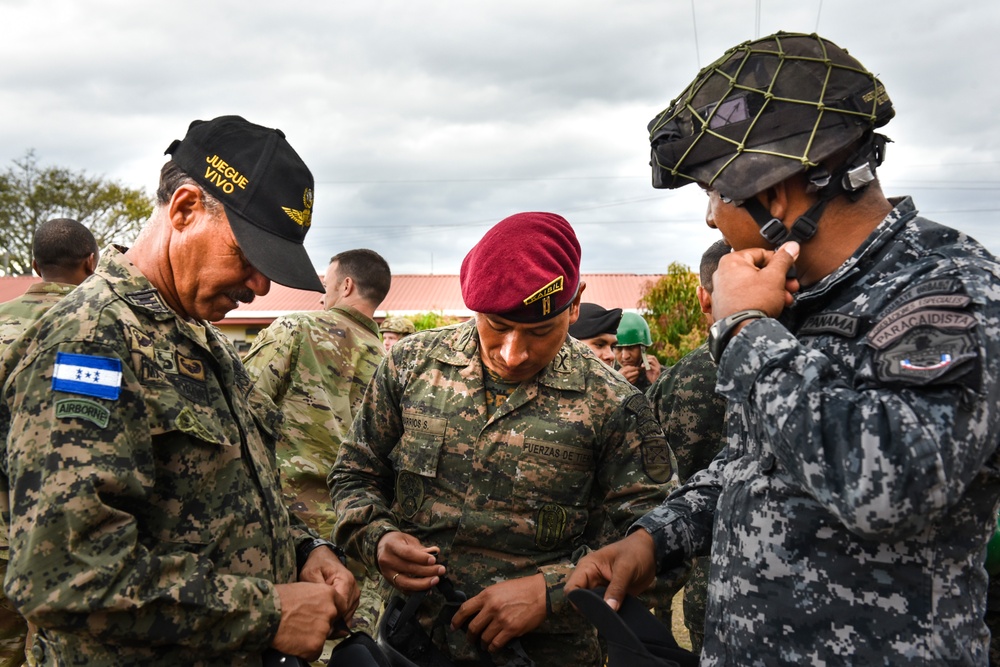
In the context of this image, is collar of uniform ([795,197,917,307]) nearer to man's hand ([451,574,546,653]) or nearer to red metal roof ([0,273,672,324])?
man's hand ([451,574,546,653])

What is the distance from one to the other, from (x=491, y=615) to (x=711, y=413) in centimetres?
208

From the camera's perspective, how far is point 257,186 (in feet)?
7.27

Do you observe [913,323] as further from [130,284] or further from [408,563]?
[130,284]

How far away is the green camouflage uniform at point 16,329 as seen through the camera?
4.26 meters

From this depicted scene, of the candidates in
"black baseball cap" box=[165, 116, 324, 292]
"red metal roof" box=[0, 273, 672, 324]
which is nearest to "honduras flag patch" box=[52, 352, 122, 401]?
"black baseball cap" box=[165, 116, 324, 292]

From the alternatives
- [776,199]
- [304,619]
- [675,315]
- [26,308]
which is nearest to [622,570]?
[304,619]

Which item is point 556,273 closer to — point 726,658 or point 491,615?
point 491,615

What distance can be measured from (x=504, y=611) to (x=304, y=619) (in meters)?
0.72

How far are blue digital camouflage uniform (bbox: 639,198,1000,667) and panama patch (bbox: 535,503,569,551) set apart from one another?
86 cm

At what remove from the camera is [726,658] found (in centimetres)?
192

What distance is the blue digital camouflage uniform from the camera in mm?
1497

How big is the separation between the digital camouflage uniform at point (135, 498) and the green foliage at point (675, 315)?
45.2ft

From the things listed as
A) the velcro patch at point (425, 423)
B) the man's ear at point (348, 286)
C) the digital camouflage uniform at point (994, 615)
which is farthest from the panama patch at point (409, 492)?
the man's ear at point (348, 286)

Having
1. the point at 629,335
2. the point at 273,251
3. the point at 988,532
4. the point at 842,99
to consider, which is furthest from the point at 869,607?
the point at 629,335
